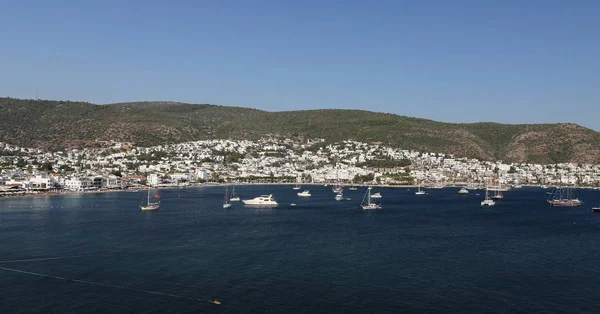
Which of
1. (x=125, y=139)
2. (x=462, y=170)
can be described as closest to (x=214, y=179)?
(x=125, y=139)

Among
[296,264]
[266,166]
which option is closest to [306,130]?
[266,166]

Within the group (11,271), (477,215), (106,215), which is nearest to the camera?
(11,271)

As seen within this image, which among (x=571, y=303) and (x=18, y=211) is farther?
(x=18, y=211)

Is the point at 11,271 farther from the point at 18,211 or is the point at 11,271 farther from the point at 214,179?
the point at 214,179

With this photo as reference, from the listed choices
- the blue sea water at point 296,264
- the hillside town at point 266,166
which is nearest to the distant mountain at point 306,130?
the hillside town at point 266,166

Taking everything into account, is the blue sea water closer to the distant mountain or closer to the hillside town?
the hillside town

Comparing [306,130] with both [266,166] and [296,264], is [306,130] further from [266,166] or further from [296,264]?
[296,264]

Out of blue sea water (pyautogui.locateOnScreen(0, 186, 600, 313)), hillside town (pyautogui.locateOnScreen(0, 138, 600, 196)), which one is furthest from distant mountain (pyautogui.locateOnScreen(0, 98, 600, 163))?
blue sea water (pyautogui.locateOnScreen(0, 186, 600, 313))
